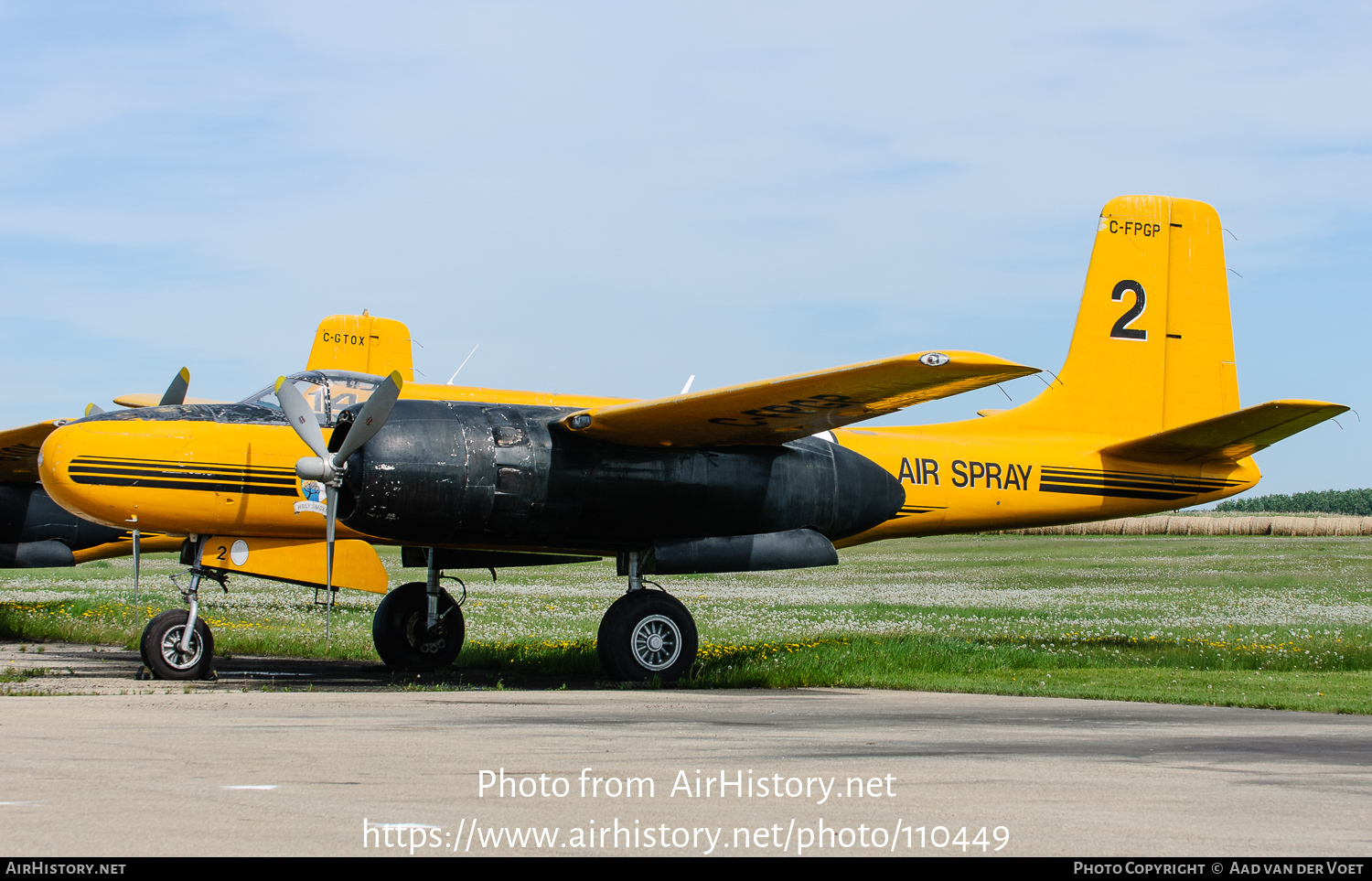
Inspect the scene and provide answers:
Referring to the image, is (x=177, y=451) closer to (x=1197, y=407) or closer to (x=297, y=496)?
(x=297, y=496)

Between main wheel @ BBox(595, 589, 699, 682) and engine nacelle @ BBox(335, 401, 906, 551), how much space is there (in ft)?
2.53

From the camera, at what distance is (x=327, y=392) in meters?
14.4

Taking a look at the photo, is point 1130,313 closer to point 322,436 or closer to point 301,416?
point 322,436

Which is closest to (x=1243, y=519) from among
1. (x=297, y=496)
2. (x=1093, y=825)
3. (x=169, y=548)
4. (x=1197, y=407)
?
(x=1197, y=407)

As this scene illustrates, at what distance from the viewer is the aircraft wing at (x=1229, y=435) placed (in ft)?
51.8

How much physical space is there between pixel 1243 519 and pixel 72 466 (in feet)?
207

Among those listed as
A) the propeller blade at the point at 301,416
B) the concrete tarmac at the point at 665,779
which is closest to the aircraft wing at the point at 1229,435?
the concrete tarmac at the point at 665,779

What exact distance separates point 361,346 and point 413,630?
1322 cm

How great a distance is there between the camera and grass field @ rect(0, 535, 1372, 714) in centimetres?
1459

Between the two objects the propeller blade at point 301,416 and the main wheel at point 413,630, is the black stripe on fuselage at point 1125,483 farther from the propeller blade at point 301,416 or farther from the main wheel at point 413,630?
the propeller blade at point 301,416

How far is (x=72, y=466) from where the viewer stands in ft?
41.7

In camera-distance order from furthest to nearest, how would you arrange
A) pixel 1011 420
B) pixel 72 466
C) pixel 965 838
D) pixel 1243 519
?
1. pixel 1243 519
2. pixel 1011 420
3. pixel 72 466
4. pixel 965 838

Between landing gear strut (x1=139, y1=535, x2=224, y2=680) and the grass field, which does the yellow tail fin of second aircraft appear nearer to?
the grass field

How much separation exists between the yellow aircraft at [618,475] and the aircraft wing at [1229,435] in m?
0.04
